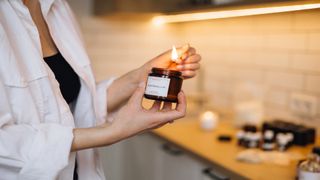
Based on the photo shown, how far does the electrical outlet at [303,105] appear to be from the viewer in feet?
5.30

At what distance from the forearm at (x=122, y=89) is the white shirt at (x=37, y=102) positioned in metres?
0.08

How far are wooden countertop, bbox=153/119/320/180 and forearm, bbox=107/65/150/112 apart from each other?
1.18 ft

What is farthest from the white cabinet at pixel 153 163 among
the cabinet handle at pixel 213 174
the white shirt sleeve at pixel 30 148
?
the white shirt sleeve at pixel 30 148

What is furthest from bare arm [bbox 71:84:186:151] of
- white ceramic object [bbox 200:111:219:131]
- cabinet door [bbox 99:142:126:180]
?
cabinet door [bbox 99:142:126:180]

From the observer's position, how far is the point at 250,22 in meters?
1.94

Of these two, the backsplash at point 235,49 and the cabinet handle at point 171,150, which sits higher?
the backsplash at point 235,49

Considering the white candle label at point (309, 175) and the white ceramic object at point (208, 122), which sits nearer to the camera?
the white candle label at point (309, 175)

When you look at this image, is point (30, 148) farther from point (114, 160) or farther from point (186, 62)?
point (114, 160)

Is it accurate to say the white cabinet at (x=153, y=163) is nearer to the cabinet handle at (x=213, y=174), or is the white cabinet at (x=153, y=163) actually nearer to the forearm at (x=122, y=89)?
the cabinet handle at (x=213, y=174)

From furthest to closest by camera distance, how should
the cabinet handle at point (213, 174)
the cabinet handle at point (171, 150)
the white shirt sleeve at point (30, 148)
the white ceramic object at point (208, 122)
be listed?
the white ceramic object at point (208, 122)
the cabinet handle at point (171, 150)
the cabinet handle at point (213, 174)
the white shirt sleeve at point (30, 148)

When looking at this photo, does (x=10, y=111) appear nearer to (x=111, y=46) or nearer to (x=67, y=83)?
(x=67, y=83)

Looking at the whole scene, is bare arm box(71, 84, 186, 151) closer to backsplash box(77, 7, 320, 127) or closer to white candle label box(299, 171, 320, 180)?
white candle label box(299, 171, 320, 180)

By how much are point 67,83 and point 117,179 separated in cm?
123

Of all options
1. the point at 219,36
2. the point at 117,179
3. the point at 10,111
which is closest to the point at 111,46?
the point at 219,36
